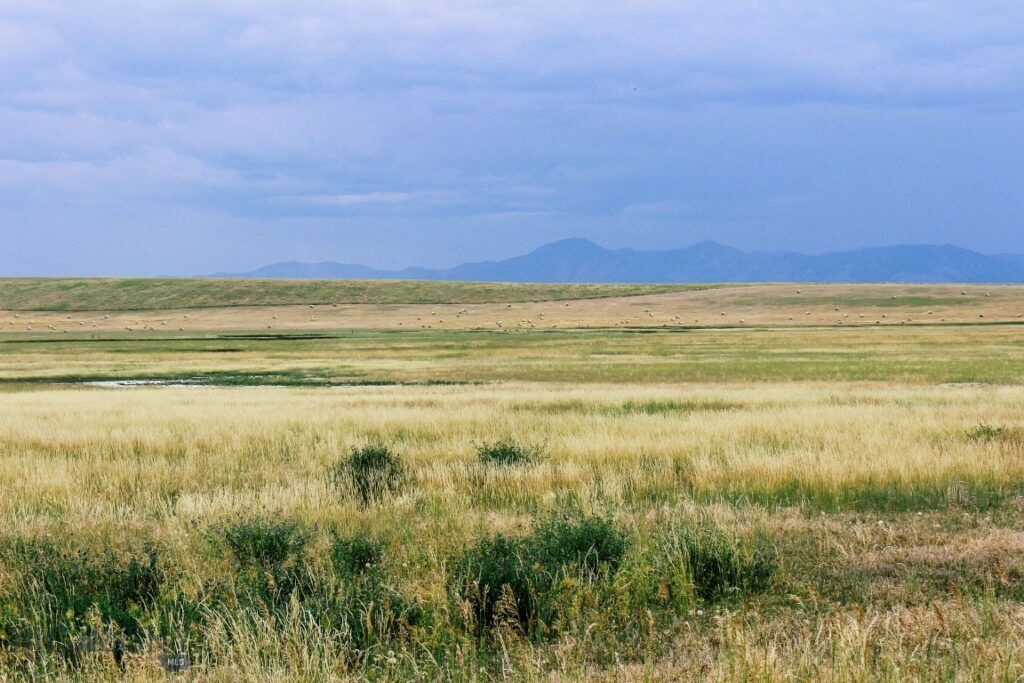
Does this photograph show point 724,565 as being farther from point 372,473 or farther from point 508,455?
point 508,455

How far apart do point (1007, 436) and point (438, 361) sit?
139 ft

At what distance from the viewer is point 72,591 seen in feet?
24.6

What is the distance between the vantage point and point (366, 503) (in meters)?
12.1

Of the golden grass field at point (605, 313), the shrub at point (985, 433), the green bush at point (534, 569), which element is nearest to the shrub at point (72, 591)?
the green bush at point (534, 569)

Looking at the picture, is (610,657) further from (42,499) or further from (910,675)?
(42,499)

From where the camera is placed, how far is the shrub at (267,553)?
302 inches

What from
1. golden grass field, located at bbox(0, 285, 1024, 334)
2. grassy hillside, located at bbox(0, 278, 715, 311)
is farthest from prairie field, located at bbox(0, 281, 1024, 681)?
grassy hillside, located at bbox(0, 278, 715, 311)

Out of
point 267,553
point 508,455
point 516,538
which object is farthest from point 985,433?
point 267,553

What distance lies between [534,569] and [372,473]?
6.21 metres

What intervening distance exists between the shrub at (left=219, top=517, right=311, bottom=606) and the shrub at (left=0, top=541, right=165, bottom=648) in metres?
0.68

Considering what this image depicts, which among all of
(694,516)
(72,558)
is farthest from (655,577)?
(72,558)

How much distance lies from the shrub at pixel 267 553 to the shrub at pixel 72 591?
2.22 feet

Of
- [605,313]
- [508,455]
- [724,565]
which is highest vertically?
[724,565]

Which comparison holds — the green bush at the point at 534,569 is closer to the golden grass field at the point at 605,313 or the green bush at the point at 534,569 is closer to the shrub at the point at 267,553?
the shrub at the point at 267,553
